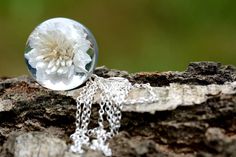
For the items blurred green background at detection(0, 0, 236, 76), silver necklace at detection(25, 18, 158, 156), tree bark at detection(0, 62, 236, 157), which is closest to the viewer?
tree bark at detection(0, 62, 236, 157)

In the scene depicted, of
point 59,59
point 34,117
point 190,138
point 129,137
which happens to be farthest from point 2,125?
point 190,138

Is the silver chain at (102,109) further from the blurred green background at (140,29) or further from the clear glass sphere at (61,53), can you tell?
the blurred green background at (140,29)

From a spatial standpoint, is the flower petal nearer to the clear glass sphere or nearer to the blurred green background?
the clear glass sphere

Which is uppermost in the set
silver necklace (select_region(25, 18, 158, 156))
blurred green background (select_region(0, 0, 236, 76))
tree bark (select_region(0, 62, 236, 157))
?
blurred green background (select_region(0, 0, 236, 76))

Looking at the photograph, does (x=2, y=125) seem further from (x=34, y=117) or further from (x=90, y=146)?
(x=90, y=146)

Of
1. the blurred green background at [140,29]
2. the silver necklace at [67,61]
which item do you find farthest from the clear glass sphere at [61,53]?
the blurred green background at [140,29]

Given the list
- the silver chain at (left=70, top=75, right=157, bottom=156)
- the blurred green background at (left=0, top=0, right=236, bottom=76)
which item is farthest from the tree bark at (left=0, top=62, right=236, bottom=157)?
the blurred green background at (left=0, top=0, right=236, bottom=76)

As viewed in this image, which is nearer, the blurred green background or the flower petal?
the flower petal
